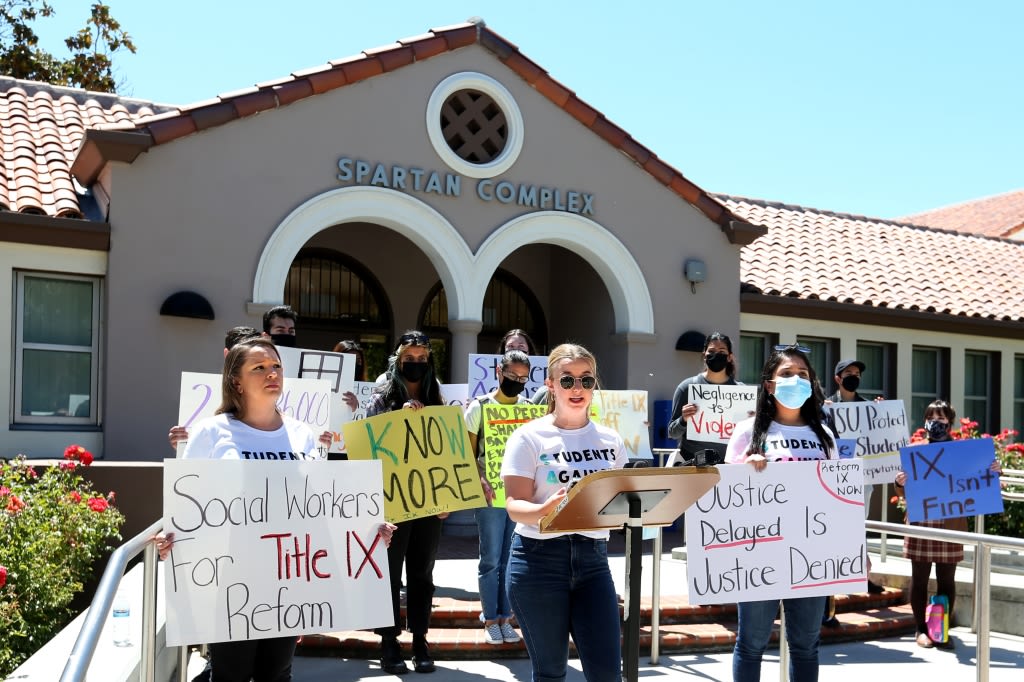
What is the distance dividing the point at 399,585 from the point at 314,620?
244 centimetres

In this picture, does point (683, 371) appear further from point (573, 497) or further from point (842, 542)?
point (573, 497)

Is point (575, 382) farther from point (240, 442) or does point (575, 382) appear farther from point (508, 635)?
point (508, 635)

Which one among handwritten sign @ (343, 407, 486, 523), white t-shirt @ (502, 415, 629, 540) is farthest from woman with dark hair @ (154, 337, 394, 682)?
handwritten sign @ (343, 407, 486, 523)

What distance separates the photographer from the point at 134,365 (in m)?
10.3

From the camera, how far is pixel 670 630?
8008 millimetres

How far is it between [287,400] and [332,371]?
70cm

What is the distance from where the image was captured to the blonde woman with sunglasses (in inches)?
163

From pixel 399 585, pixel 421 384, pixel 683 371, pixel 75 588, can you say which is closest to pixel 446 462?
pixel 421 384

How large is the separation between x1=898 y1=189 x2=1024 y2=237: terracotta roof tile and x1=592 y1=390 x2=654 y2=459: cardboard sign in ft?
66.3


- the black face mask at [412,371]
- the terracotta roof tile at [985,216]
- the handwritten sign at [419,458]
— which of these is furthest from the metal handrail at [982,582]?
the terracotta roof tile at [985,216]

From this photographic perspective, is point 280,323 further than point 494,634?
Yes

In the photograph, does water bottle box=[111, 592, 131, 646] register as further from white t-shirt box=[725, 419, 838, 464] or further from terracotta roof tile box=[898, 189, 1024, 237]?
terracotta roof tile box=[898, 189, 1024, 237]

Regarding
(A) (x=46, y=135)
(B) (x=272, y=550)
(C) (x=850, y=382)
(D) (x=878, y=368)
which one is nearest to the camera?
(B) (x=272, y=550)

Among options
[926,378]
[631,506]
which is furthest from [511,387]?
[926,378]
